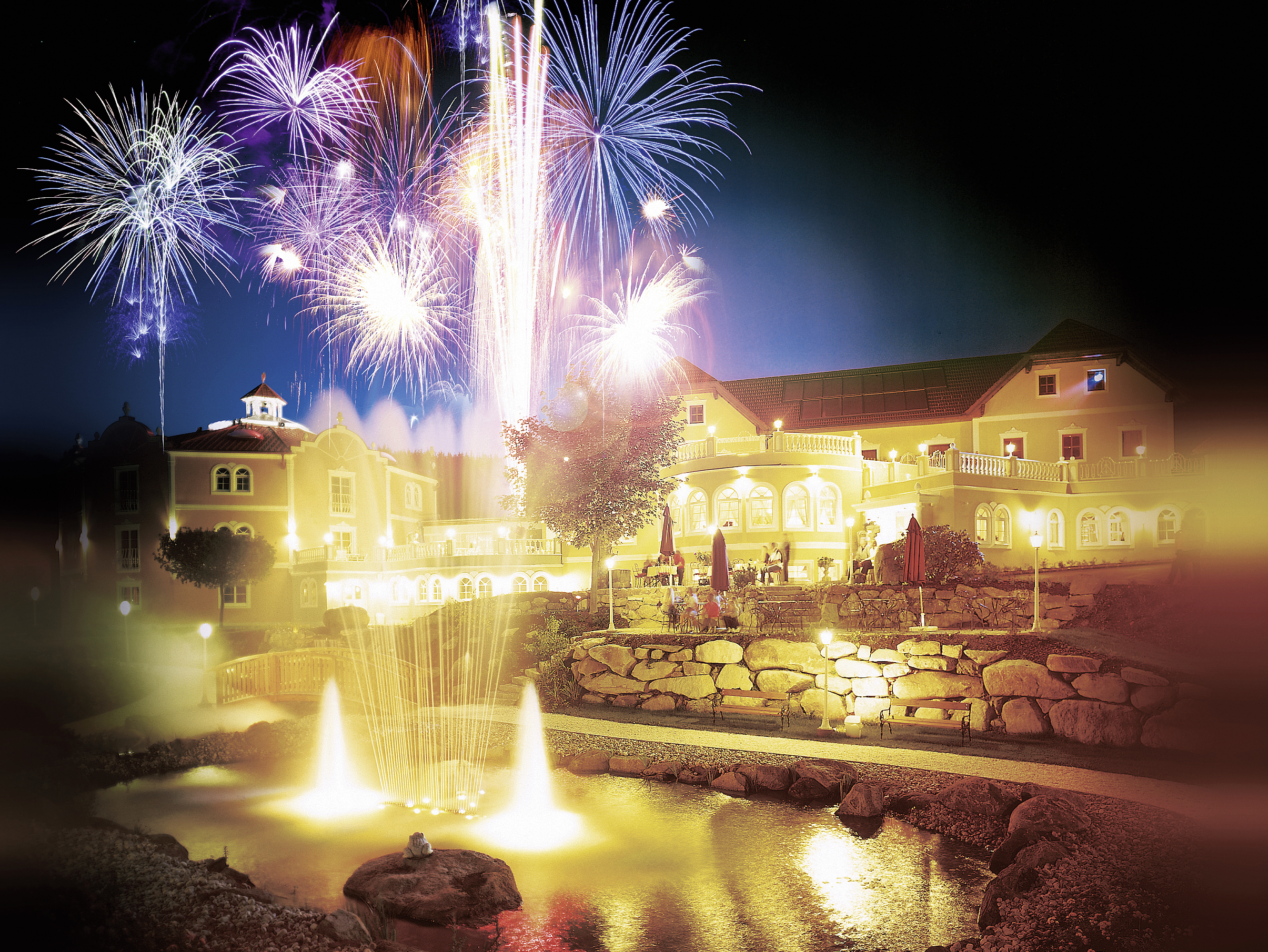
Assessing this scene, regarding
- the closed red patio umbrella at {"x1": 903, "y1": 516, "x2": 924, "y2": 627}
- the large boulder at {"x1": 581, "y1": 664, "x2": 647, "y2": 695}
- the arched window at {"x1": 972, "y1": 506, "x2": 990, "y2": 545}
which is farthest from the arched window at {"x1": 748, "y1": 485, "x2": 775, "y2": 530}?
the large boulder at {"x1": 581, "y1": 664, "x2": 647, "y2": 695}

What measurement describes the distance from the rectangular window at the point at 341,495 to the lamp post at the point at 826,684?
34306 millimetres

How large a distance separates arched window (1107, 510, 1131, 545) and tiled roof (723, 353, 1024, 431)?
10.3m

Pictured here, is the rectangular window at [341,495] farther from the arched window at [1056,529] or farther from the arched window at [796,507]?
the arched window at [1056,529]

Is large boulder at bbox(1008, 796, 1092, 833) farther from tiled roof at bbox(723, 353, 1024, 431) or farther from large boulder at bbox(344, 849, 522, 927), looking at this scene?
tiled roof at bbox(723, 353, 1024, 431)

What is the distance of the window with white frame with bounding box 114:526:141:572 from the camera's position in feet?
139

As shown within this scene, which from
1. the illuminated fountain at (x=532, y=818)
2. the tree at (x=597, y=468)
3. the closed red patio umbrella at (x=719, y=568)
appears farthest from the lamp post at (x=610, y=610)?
the illuminated fountain at (x=532, y=818)

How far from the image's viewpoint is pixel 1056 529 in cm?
3036

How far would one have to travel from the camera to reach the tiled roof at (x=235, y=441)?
4269 centimetres

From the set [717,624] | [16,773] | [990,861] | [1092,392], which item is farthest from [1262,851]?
[1092,392]

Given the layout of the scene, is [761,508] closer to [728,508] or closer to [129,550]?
[728,508]

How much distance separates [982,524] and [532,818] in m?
21.4

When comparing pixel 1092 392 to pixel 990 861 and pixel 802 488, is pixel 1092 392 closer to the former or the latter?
pixel 802 488

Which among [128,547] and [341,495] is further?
[341,495]

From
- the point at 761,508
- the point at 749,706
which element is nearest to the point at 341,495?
the point at 761,508
